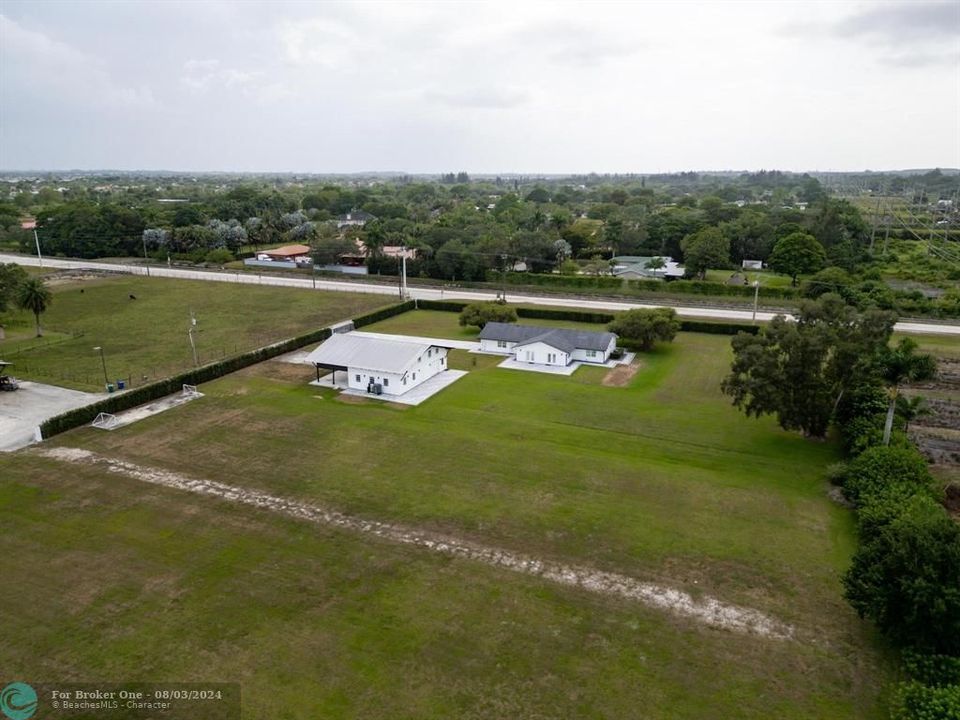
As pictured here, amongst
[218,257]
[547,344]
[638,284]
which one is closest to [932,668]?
[547,344]

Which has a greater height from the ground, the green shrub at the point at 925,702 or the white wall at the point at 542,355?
the white wall at the point at 542,355

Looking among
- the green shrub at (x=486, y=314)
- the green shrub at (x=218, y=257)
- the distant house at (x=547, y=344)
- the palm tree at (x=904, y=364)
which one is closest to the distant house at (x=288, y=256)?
the green shrub at (x=218, y=257)

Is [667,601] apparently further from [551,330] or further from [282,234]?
[282,234]

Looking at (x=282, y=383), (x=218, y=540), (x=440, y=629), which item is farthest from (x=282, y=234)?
(x=440, y=629)

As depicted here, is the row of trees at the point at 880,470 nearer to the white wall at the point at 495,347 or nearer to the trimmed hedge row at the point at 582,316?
the white wall at the point at 495,347

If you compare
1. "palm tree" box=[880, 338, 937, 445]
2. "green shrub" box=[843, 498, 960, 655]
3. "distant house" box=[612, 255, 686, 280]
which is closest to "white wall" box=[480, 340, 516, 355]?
"palm tree" box=[880, 338, 937, 445]

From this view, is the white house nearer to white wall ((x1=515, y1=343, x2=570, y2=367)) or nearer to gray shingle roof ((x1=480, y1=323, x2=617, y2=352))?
white wall ((x1=515, y1=343, x2=570, y2=367))

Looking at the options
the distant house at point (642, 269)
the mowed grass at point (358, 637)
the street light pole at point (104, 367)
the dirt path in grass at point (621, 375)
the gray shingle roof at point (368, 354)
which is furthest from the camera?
the distant house at point (642, 269)
